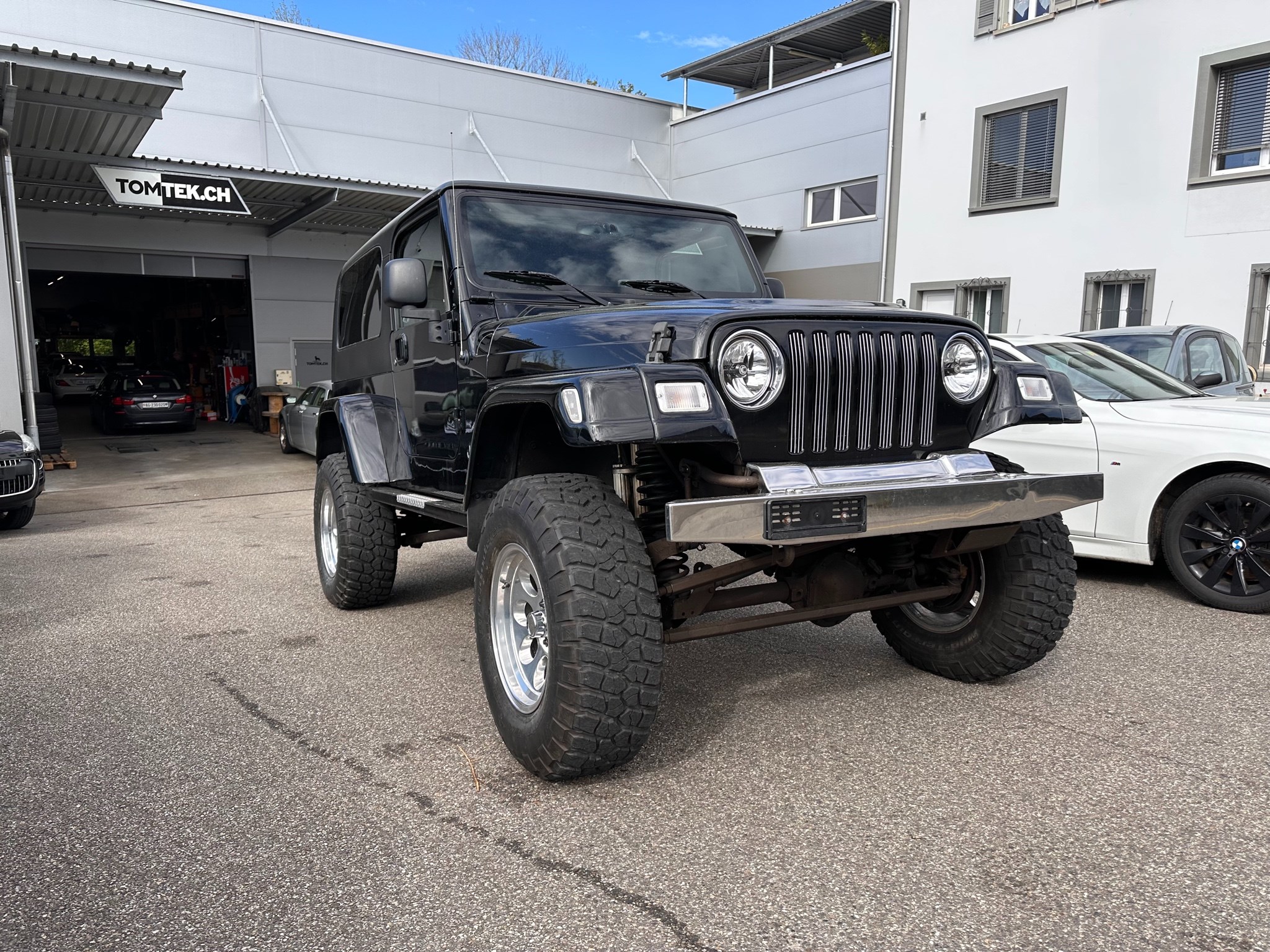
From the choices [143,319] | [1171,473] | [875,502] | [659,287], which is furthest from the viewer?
[143,319]

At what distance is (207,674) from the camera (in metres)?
4.23

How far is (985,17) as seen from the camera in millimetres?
14523

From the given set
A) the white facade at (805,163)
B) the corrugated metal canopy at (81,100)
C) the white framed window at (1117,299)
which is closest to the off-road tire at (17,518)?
the corrugated metal canopy at (81,100)

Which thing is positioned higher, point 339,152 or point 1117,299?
point 339,152

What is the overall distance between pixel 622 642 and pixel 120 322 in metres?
38.0

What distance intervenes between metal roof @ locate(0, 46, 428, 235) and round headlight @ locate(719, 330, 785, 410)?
1002cm

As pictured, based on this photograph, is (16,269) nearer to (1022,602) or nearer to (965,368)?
(965,368)

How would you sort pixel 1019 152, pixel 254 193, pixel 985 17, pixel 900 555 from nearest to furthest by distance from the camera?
1. pixel 900 555
2. pixel 1019 152
3. pixel 985 17
4. pixel 254 193

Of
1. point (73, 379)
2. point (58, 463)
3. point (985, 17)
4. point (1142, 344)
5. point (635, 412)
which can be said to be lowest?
point (58, 463)

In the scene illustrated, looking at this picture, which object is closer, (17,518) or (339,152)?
(17,518)

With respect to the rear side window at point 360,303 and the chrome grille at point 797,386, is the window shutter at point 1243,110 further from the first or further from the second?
the chrome grille at point 797,386

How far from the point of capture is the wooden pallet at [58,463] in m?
13.5

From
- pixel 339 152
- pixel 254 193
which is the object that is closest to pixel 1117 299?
pixel 254 193

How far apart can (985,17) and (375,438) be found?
13.7 meters
